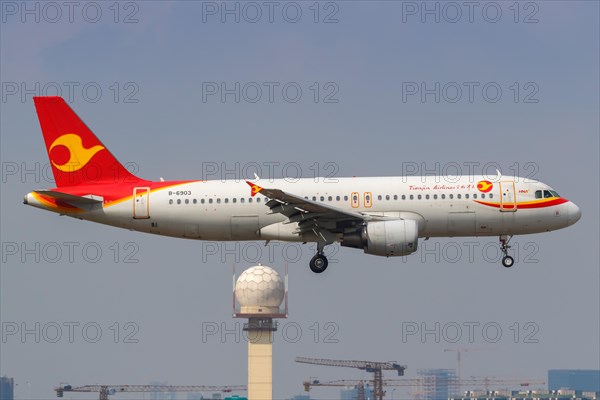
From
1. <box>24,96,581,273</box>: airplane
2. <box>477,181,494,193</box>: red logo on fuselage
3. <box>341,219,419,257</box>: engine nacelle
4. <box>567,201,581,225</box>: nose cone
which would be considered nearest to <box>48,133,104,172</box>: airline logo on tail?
<box>24,96,581,273</box>: airplane

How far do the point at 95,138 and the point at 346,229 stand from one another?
18.0 m

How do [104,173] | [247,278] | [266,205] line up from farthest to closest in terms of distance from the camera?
[247,278] < [104,173] < [266,205]

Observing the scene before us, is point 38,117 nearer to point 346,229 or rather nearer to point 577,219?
point 346,229

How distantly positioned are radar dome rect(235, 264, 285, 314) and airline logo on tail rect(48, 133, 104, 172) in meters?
113

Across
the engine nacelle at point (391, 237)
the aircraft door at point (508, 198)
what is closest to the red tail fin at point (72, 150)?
the engine nacelle at point (391, 237)

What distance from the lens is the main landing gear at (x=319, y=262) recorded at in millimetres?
74312

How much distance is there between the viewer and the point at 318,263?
74.3 metres

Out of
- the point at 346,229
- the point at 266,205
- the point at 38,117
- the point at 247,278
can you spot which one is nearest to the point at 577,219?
the point at 346,229

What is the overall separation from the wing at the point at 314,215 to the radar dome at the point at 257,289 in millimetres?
117951

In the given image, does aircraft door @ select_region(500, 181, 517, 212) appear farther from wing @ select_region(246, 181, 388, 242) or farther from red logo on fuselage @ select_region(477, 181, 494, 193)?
wing @ select_region(246, 181, 388, 242)

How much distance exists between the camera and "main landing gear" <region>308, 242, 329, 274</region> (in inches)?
2926

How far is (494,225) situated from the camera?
73625 millimetres

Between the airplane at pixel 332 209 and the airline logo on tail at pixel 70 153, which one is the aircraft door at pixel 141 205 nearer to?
the airplane at pixel 332 209

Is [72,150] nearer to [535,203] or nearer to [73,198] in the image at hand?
[73,198]
